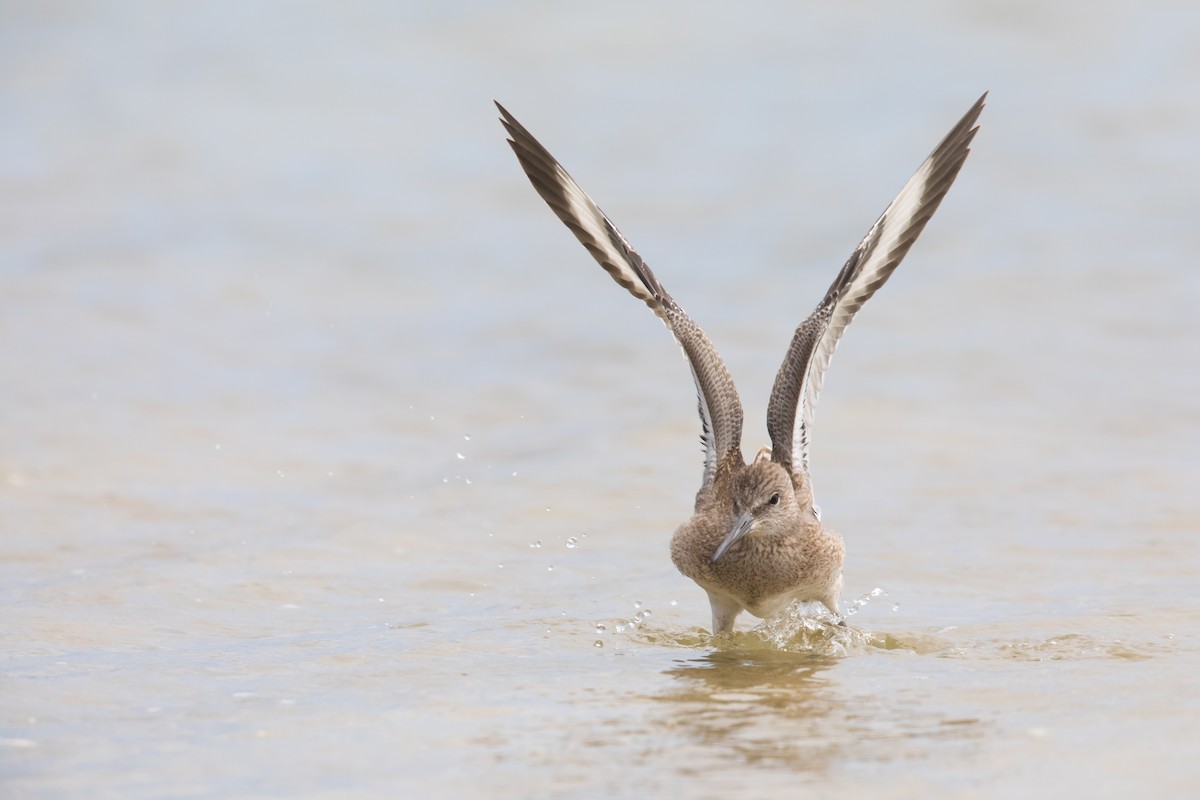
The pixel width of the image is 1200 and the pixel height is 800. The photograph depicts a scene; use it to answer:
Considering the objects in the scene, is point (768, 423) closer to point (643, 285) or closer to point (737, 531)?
point (737, 531)

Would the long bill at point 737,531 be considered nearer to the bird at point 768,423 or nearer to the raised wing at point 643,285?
the bird at point 768,423

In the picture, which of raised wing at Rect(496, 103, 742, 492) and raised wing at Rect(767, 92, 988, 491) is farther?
raised wing at Rect(496, 103, 742, 492)

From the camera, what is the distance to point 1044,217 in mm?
18094

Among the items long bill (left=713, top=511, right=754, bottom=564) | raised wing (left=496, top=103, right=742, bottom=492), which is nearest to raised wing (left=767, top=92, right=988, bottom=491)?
raised wing (left=496, top=103, right=742, bottom=492)

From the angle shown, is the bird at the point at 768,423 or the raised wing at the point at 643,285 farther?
the raised wing at the point at 643,285

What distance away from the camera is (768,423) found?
338 inches

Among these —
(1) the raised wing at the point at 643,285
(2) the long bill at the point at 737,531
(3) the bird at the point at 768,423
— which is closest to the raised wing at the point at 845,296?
(3) the bird at the point at 768,423

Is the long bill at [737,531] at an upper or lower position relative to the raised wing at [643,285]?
lower

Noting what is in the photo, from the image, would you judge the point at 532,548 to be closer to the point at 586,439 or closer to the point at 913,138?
the point at 586,439

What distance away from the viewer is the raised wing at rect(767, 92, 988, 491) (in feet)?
27.6

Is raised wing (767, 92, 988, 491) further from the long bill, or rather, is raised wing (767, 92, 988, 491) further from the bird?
the long bill

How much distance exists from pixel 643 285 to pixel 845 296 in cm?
103

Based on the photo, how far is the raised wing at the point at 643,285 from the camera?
8562mm

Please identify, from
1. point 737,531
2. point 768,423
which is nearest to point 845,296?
point 768,423
